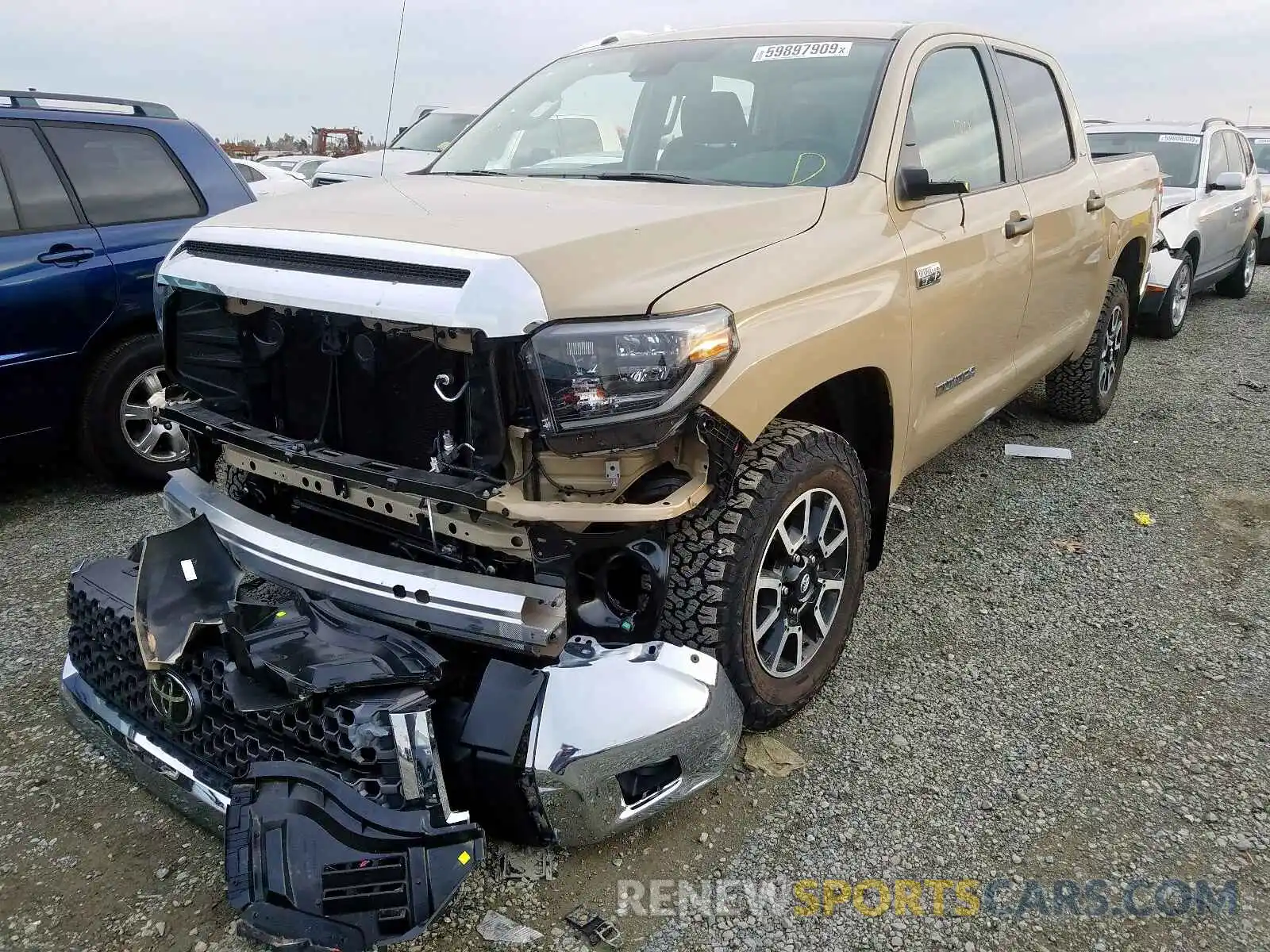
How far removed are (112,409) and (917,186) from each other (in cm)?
360

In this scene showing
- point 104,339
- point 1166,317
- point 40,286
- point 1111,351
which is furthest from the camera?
point 1166,317

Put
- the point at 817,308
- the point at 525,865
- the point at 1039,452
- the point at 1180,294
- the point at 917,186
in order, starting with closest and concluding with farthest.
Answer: the point at 525,865, the point at 817,308, the point at 917,186, the point at 1039,452, the point at 1180,294

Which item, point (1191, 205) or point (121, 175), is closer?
point (121, 175)

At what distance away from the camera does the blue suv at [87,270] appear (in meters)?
4.01

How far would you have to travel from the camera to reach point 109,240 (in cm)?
430

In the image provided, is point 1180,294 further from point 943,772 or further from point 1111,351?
point 943,772

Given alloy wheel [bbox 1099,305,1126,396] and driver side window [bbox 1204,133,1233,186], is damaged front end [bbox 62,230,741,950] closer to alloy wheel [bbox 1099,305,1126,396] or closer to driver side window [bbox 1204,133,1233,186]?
alloy wheel [bbox 1099,305,1126,396]

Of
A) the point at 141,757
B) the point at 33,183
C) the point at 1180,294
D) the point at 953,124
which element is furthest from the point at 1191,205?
the point at 141,757

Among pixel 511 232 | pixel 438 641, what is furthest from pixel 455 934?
pixel 511 232

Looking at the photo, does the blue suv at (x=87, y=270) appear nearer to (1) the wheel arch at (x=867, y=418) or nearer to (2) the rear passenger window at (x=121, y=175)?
(2) the rear passenger window at (x=121, y=175)

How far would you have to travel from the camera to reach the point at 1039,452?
5148 mm

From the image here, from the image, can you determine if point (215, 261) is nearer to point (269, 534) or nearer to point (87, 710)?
point (269, 534)

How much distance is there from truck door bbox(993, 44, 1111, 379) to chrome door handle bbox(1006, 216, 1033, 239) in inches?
5.1

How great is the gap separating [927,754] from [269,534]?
1904 mm
